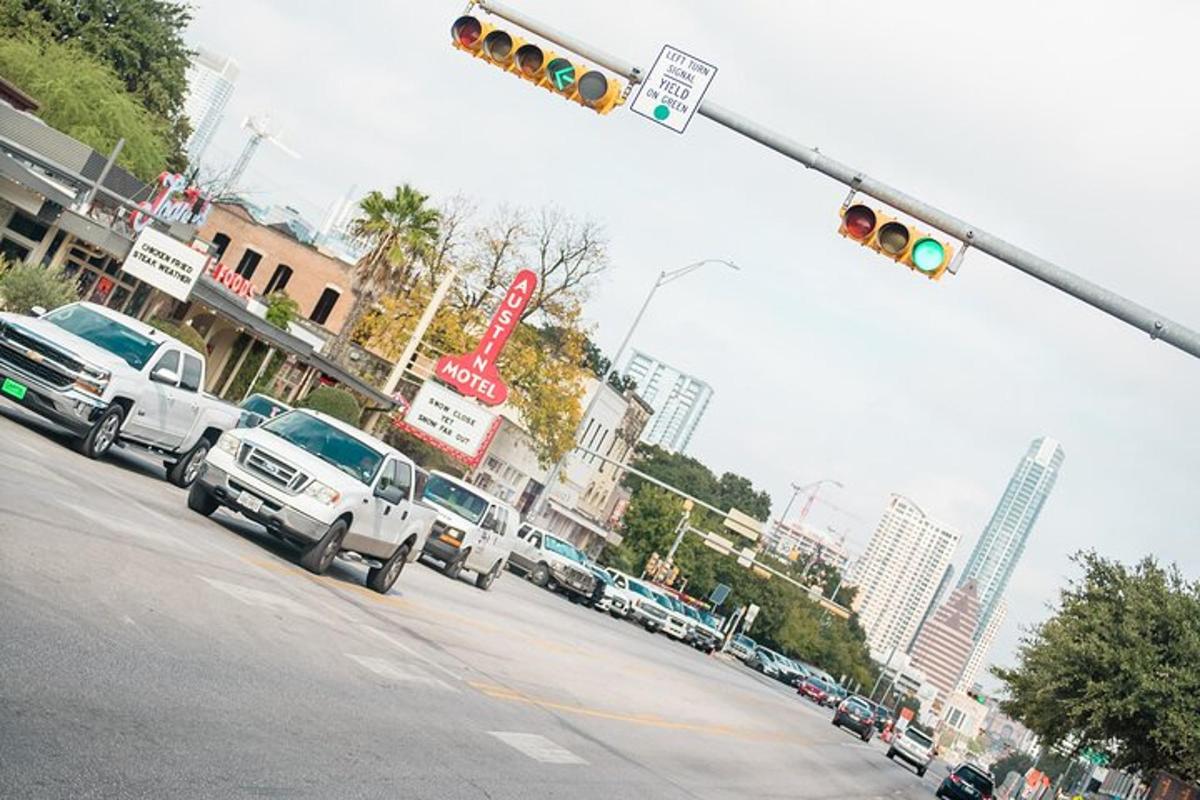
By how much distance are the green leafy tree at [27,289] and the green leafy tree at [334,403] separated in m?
11.7

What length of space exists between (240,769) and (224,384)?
4862cm

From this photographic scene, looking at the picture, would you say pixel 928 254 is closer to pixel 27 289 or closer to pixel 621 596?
pixel 27 289

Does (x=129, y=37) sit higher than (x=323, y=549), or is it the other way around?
(x=129, y=37)

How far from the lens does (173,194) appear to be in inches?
1928

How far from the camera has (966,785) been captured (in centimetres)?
3978

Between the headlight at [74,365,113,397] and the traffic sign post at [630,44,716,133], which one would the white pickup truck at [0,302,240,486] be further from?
the traffic sign post at [630,44,716,133]

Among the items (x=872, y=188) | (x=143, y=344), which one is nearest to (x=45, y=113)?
(x=143, y=344)

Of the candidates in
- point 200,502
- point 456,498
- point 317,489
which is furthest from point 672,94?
point 456,498

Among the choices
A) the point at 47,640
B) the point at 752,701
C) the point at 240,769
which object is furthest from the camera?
the point at 752,701

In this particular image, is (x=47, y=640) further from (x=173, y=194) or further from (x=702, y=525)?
(x=702, y=525)

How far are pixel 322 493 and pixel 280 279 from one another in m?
58.9

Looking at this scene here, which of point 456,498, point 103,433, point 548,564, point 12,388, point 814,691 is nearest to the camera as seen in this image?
point 12,388

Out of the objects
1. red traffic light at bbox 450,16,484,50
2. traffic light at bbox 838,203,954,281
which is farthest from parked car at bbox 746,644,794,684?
red traffic light at bbox 450,16,484,50

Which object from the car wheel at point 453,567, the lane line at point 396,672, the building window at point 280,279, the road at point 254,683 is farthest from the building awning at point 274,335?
the lane line at point 396,672
